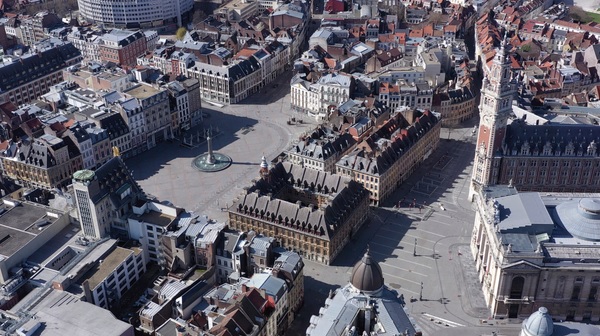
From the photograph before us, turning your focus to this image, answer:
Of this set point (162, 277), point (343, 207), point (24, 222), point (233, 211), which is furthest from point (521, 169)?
point (24, 222)

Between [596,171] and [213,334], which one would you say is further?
[596,171]

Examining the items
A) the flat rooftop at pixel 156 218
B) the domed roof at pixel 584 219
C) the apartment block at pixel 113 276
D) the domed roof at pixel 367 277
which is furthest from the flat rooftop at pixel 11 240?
the domed roof at pixel 584 219

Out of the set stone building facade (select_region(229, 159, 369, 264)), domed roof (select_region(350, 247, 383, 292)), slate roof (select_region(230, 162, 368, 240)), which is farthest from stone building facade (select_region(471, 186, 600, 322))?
slate roof (select_region(230, 162, 368, 240))

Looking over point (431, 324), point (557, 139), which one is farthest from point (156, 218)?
point (557, 139)

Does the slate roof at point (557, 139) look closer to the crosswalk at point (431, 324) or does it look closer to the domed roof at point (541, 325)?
the crosswalk at point (431, 324)

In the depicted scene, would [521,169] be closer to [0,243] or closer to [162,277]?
[162,277]

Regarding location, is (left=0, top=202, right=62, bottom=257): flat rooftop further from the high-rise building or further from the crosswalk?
the crosswalk
